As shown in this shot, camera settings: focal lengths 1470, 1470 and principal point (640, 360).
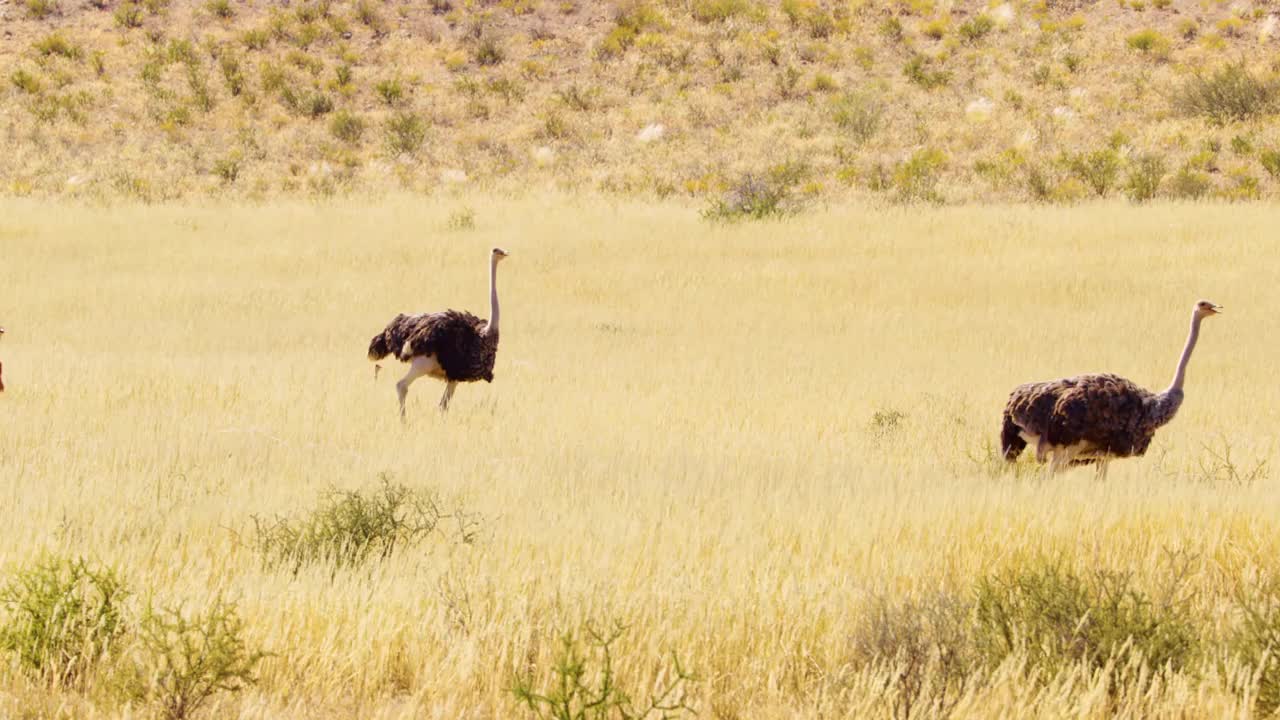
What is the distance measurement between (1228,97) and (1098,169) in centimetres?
798

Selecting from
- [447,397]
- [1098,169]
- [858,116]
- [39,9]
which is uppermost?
[39,9]

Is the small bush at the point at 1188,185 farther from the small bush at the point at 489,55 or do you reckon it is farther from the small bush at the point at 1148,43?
the small bush at the point at 489,55

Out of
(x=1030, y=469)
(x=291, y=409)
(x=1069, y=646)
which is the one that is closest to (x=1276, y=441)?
(x=1030, y=469)

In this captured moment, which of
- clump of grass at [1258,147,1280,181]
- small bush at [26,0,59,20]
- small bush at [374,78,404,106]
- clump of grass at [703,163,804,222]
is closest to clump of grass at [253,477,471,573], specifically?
clump of grass at [703,163,804,222]

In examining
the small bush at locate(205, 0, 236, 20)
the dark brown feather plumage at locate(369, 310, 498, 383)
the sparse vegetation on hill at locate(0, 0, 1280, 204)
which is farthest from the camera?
the small bush at locate(205, 0, 236, 20)

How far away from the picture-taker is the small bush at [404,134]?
38.4m

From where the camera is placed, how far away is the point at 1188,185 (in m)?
31.4

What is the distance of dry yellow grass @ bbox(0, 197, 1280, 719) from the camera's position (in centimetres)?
543

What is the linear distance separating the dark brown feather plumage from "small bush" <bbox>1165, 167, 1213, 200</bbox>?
2306 cm

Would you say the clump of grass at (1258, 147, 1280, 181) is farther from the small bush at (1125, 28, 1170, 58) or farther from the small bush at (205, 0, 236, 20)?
the small bush at (205, 0, 236, 20)

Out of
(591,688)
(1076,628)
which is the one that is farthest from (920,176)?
(591,688)

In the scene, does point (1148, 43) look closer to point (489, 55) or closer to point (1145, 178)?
point (1145, 178)

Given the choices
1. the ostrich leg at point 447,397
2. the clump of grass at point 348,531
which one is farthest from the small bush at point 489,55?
the clump of grass at point 348,531

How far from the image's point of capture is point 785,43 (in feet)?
153
